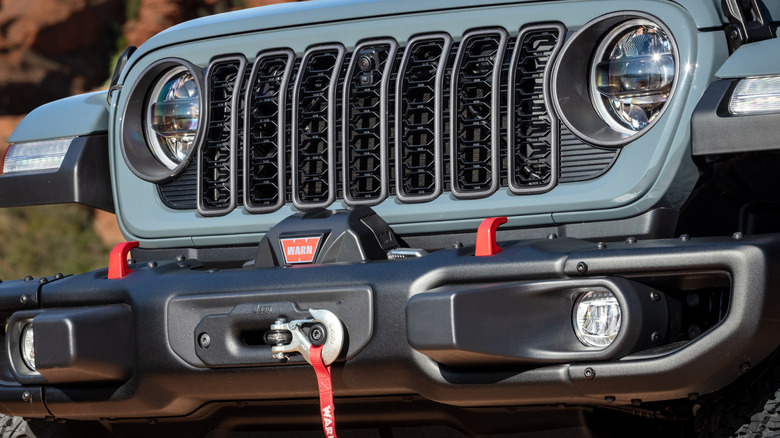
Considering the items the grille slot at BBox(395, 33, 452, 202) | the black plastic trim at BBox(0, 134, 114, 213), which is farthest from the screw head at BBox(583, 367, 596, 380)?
the black plastic trim at BBox(0, 134, 114, 213)

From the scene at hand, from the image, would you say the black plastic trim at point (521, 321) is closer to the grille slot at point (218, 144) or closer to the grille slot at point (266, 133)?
the grille slot at point (266, 133)

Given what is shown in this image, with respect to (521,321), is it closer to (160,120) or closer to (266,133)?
(266,133)

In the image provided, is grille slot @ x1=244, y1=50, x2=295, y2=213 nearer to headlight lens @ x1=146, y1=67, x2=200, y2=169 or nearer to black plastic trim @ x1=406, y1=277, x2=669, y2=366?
headlight lens @ x1=146, y1=67, x2=200, y2=169

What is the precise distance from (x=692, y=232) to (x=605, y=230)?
24 centimetres

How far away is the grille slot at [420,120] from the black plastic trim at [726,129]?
721 mm

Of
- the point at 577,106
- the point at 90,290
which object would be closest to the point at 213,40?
the point at 90,290

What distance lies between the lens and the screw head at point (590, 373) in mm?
2348

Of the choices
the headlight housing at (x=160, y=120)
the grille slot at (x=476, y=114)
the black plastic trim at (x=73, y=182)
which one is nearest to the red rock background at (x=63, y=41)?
the black plastic trim at (x=73, y=182)

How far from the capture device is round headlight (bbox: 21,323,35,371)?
298cm

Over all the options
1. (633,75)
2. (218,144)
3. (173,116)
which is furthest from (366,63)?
(633,75)

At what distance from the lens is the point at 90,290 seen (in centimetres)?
287

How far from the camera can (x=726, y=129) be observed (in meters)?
2.46

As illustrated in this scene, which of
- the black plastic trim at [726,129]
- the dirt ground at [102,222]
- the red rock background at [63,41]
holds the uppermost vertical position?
the red rock background at [63,41]

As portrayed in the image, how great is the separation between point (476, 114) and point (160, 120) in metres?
1.07
